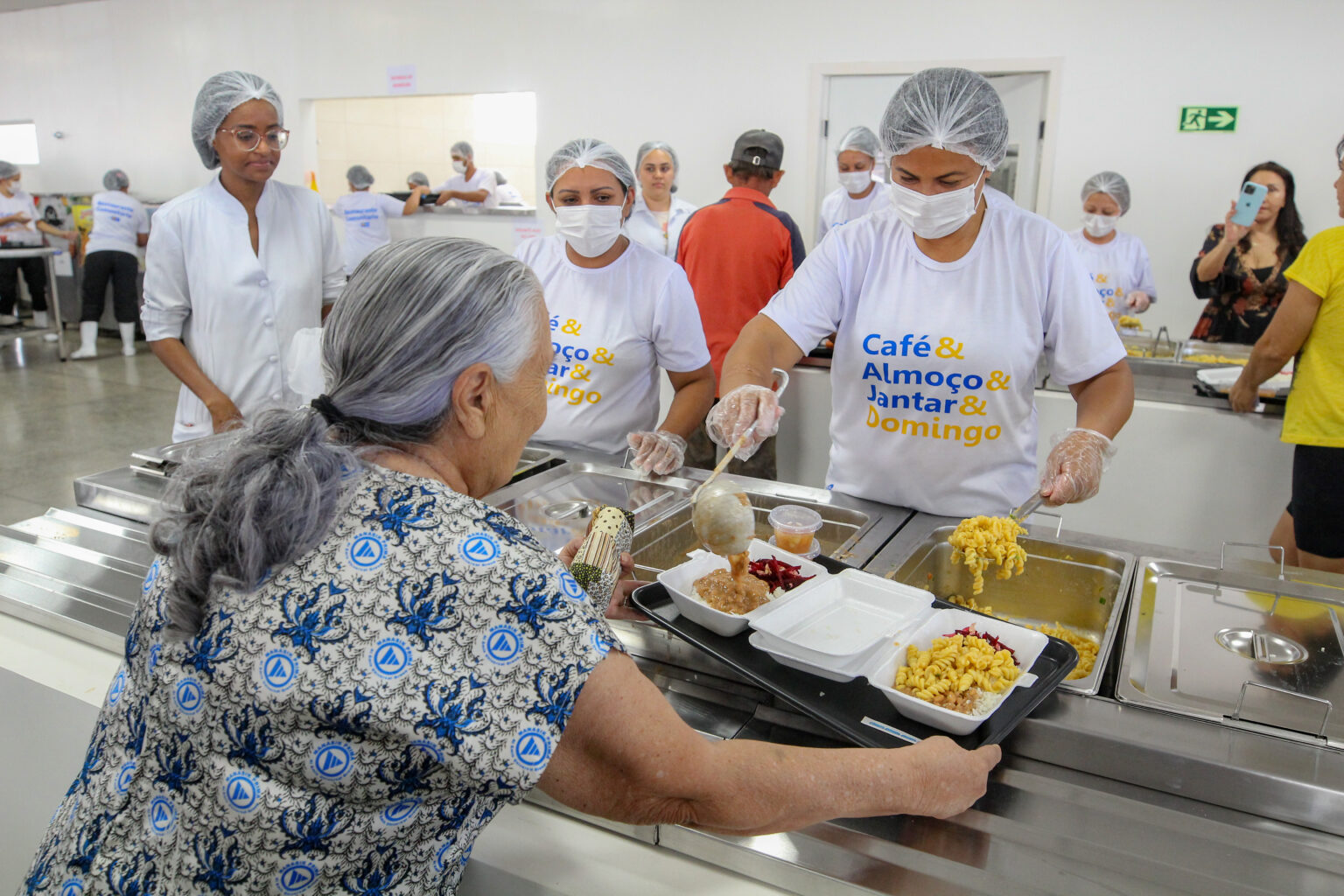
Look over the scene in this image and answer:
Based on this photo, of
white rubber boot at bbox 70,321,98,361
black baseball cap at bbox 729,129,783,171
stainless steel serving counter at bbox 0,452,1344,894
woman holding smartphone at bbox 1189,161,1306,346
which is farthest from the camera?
white rubber boot at bbox 70,321,98,361

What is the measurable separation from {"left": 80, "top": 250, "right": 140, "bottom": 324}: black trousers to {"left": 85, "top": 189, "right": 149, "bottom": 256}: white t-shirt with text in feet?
0.20

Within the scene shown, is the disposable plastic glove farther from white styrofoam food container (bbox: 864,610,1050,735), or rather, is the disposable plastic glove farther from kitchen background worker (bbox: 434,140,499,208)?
kitchen background worker (bbox: 434,140,499,208)

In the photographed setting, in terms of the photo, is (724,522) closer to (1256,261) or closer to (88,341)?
(1256,261)

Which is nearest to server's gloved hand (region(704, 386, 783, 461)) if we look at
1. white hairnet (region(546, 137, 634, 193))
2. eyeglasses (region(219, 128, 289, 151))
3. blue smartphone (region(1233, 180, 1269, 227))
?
white hairnet (region(546, 137, 634, 193))

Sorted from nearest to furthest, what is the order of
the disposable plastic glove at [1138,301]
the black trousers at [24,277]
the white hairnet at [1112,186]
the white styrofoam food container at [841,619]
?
the white styrofoam food container at [841,619] < the disposable plastic glove at [1138,301] < the white hairnet at [1112,186] < the black trousers at [24,277]

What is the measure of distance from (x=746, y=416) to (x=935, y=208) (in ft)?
2.00

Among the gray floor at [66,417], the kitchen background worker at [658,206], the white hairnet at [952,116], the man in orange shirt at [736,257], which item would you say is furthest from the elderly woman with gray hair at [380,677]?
the kitchen background worker at [658,206]

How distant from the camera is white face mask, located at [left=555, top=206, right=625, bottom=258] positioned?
8.23 ft

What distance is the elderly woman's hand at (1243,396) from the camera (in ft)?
10.1

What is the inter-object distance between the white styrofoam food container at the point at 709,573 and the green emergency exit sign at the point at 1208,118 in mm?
5164

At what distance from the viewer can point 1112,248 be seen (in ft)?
17.0

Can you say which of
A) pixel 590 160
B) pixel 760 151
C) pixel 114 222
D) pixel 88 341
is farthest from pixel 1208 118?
pixel 88 341

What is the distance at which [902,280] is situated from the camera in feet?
6.46

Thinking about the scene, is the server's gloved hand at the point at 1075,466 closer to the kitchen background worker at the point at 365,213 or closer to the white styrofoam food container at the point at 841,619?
the white styrofoam food container at the point at 841,619
